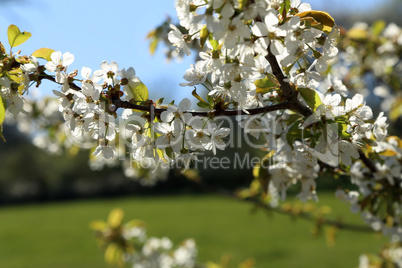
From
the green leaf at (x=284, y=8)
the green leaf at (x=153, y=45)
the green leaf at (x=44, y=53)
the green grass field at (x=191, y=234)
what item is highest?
the green leaf at (x=153, y=45)

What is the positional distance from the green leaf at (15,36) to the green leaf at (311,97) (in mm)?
698

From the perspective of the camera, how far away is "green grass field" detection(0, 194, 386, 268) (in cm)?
927

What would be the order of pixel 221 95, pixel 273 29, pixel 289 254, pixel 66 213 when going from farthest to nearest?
pixel 66 213 → pixel 289 254 → pixel 221 95 → pixel 273 29

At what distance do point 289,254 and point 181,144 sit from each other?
9.21 meters

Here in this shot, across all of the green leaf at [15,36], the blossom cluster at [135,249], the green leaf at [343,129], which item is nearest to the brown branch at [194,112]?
the green leaf at [343,129]

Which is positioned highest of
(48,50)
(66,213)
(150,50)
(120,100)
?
(150,50)

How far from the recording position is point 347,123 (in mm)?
936

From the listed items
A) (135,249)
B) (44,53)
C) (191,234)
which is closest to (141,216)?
(191,234)

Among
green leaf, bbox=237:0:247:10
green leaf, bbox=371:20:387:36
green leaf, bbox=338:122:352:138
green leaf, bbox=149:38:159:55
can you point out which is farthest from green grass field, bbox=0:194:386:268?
green leaf, bbox=237:0:247:10

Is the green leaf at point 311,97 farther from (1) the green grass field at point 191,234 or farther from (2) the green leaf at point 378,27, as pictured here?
(1) the green grass field at point 191,234

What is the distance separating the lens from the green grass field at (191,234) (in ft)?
30.4

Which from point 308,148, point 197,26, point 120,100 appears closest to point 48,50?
point 120,100

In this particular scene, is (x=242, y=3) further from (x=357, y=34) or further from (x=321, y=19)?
(x=357, y=34)

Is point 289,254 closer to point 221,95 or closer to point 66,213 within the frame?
point 221,95
